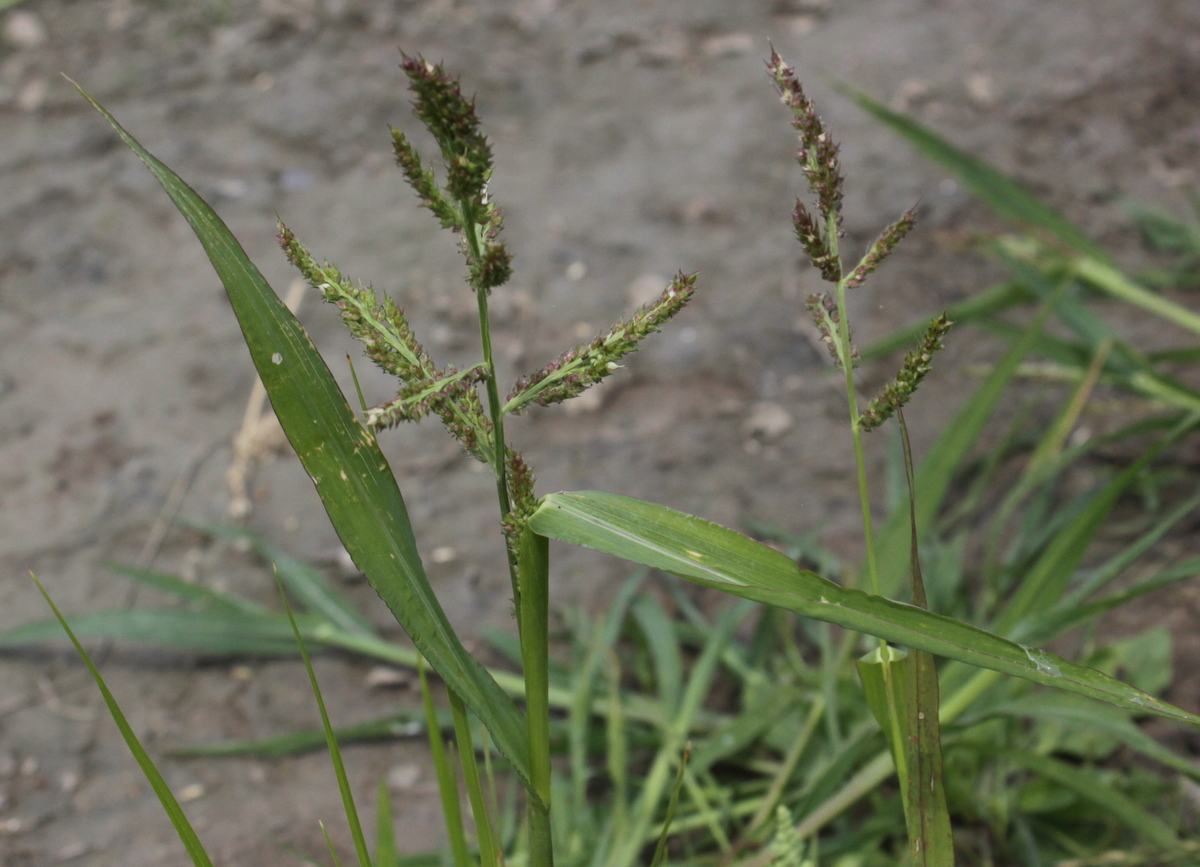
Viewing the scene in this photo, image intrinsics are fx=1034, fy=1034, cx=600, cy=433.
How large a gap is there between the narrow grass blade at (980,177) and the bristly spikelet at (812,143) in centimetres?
106

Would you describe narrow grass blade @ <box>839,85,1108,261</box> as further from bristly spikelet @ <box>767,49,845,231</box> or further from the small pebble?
bristly spikelet @ <box>767,49,845,231</box>

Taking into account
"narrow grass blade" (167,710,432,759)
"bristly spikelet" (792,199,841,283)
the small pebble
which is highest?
the small pebble

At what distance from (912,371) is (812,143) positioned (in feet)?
0.49

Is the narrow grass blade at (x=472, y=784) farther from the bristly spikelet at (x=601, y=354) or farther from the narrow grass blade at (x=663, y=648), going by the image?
the narrow grass blade at (x=663, y=648)

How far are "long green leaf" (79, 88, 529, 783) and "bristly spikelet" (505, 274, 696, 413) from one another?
0.13 m

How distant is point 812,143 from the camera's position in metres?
0.62

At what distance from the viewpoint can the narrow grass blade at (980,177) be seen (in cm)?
165

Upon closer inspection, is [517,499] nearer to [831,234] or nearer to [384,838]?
[831,234]

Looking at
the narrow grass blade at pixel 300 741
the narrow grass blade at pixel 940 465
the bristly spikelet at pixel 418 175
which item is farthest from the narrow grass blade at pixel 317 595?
the bristly spikelet at pixel 418 175

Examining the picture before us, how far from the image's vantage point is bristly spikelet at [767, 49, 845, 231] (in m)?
0.61

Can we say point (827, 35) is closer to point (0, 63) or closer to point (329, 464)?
point (0, 63)

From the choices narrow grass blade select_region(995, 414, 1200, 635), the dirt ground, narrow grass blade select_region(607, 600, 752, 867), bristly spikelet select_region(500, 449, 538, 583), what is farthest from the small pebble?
bristly spikelet select_region(500, 449, 538, 583)

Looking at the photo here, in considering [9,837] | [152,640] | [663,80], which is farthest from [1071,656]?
[663,80]

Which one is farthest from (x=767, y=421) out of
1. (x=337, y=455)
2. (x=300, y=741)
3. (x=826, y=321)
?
(x=337, y=455)
